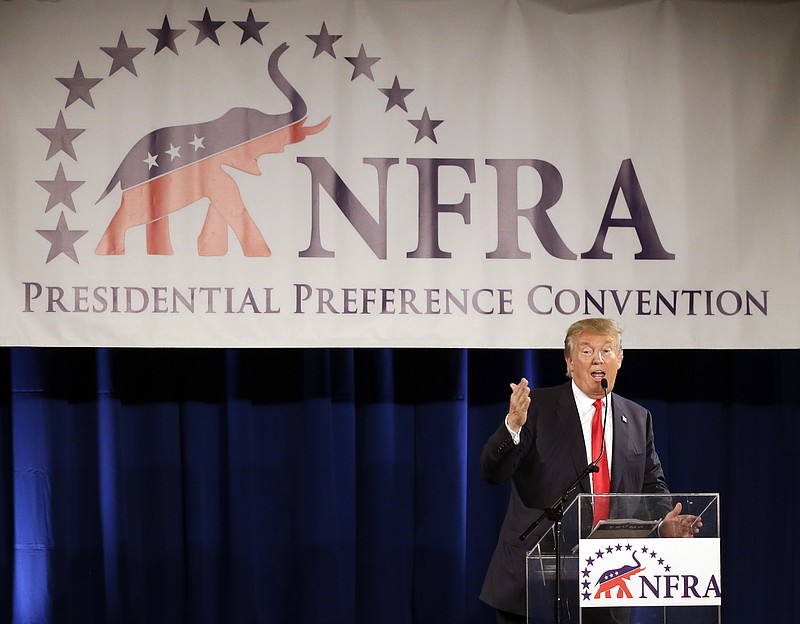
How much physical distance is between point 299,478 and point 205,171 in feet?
4.24

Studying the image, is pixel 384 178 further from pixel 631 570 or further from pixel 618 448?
pixel 631 570

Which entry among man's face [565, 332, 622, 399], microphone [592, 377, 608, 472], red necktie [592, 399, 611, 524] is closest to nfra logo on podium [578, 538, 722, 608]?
microphone [592, 377, 608, 472]

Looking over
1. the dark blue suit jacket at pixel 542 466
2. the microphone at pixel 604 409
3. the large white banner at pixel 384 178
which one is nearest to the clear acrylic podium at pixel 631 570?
the microphone at pixel 604 409

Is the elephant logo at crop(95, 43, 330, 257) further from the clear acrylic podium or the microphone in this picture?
the clear acrylic podium

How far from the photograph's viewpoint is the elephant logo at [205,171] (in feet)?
11.9

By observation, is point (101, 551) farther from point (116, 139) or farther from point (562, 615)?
point (562, 615)

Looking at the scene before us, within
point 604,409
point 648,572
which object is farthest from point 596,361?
point 648,572

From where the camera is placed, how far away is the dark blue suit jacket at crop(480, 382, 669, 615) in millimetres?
2826

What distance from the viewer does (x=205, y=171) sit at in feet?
12.0

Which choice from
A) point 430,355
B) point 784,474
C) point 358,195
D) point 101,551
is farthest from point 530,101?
point 101,551

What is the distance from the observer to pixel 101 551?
12.9ft

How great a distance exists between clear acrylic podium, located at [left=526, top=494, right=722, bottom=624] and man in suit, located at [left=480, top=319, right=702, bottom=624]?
52cm

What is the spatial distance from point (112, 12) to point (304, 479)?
1.97 m

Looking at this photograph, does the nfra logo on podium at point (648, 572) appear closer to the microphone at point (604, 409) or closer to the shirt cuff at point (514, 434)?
the microphone at point (604, 409)
